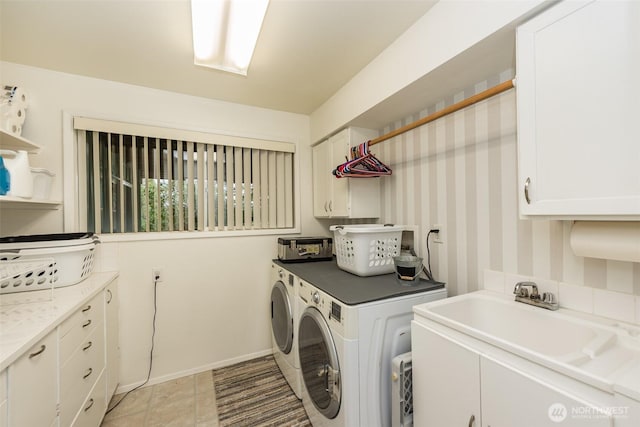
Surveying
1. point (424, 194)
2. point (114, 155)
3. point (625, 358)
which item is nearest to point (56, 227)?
point (114, 155)

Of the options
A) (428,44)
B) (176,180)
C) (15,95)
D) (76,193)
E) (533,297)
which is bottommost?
(533,297)

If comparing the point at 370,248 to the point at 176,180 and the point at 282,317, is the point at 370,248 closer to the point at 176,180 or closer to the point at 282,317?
the point at 282,317

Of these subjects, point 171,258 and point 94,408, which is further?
point 171,258

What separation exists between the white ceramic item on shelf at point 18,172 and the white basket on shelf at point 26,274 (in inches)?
15.3

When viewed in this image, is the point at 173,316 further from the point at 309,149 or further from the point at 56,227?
the point at 309,149

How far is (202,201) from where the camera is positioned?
234 cm

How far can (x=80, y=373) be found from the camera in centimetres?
131

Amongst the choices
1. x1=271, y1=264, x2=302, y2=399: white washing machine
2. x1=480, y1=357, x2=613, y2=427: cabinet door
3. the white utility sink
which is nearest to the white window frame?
x1=271, y1=264, x2=302, y2=399: white washing machine

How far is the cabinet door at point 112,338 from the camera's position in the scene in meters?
1.75

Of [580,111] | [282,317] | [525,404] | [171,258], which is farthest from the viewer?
[171,258]

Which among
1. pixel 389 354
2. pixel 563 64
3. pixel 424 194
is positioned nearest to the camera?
pixel 563 64

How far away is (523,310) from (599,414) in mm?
611

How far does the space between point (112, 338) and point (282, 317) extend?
1.23 m

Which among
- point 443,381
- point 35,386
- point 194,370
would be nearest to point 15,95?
point 35,386
